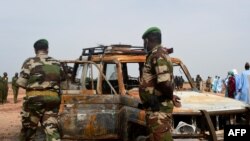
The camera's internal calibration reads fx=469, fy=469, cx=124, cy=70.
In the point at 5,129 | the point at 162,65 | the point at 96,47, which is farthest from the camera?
the point at 5,129

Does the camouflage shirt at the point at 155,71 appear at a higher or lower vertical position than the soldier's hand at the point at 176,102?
higher

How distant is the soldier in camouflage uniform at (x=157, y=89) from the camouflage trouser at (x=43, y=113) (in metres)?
1.88

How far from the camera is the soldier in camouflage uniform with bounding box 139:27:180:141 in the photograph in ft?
17.0

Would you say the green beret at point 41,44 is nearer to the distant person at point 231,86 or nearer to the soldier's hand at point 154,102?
the soldier's hand at point 154,102

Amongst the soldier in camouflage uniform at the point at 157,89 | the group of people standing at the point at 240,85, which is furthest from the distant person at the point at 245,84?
the soldier in camouflage uniform at the point at 157,89

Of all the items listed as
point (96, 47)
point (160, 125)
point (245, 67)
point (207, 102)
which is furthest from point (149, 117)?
point (245, 67)

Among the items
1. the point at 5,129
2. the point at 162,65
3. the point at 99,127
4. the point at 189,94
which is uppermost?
the point at 162,65

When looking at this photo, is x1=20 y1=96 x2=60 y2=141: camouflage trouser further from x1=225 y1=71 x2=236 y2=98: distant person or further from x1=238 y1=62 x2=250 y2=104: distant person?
x1=225 y1=71 x2=236 y2=98: distant person

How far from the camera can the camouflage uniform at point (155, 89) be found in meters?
5.18

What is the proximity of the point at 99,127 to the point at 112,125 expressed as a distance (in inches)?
8.3

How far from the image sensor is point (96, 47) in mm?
8648

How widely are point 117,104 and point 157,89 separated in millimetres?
2286

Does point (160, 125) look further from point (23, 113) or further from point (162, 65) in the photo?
point (23, 113)

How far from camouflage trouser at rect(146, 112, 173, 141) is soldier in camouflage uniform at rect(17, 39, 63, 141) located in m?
1.99
